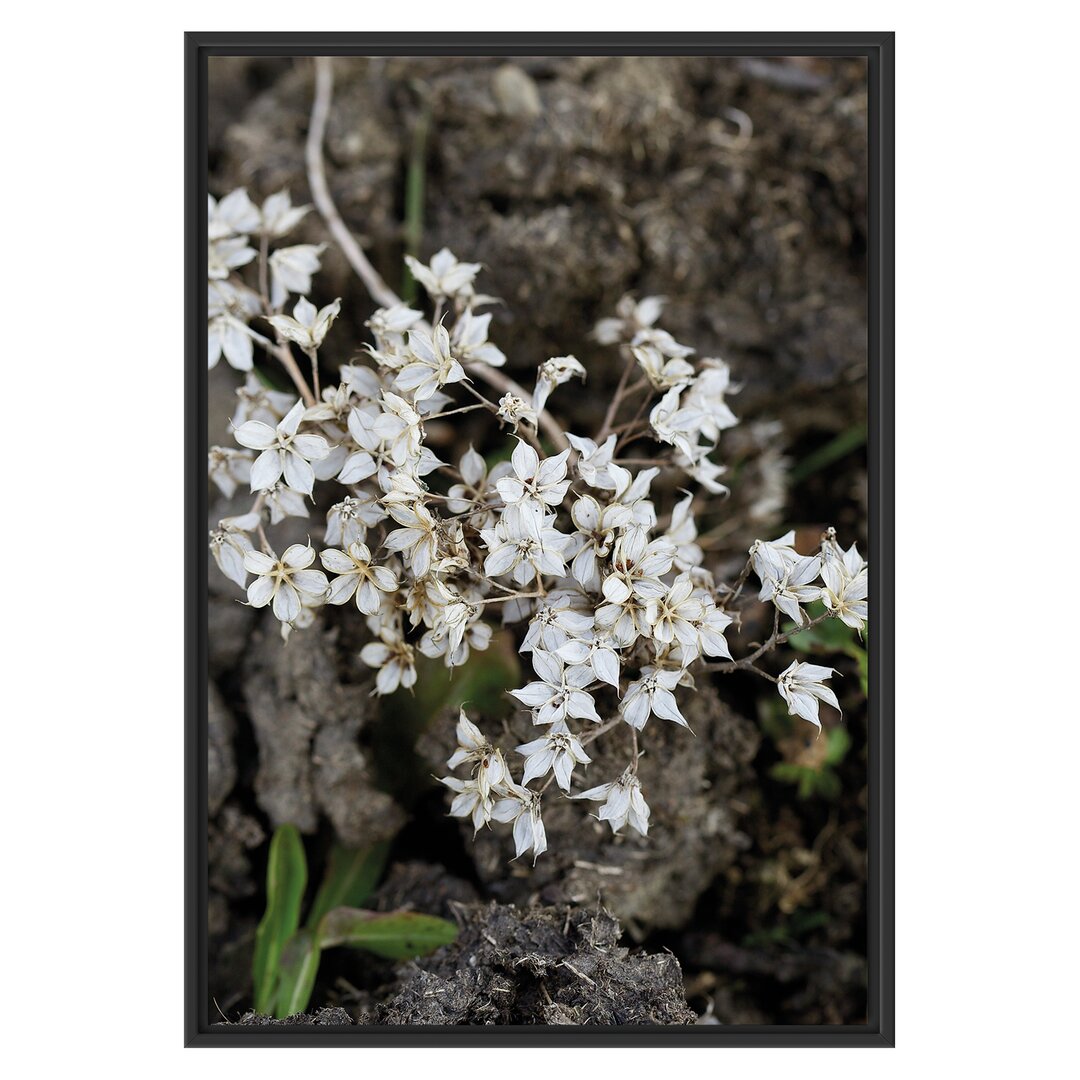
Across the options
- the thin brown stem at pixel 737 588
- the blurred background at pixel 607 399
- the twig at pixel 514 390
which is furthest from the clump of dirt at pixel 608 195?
the thin brown stem at pixel 737 588

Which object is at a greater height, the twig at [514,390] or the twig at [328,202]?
the twig at [328,202]

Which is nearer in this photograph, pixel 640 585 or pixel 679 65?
pixel 640 585

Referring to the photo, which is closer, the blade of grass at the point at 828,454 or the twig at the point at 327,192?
the twig at the point at 327,192

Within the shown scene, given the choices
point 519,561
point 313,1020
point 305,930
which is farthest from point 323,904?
point 519,561

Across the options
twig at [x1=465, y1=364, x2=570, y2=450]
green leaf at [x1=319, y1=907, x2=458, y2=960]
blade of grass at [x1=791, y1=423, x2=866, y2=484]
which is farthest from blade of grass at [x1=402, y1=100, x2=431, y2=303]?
green leaf at [x1=319, y1=907, x2=458, y2=960]
